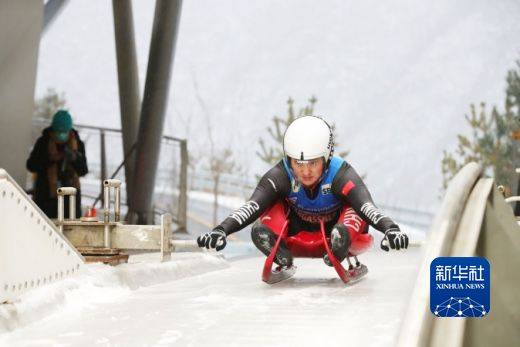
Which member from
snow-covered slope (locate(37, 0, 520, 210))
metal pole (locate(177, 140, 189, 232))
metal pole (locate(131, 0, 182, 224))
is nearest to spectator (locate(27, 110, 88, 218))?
metal pole (locate(131, 0, 182, 224))

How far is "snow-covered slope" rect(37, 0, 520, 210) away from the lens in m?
99.5

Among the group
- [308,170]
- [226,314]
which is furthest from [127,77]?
[226,314]

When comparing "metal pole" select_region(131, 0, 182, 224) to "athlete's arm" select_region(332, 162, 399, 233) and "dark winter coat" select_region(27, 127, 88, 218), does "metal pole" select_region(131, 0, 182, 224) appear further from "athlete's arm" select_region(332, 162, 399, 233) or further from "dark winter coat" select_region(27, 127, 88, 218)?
"athlete's arm" select_region(332, 162, 399, 233)

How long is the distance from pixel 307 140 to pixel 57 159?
3353 mm

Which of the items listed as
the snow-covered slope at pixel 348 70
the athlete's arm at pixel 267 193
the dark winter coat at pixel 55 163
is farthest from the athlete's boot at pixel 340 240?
the snow-covered slope at pixel 348 70

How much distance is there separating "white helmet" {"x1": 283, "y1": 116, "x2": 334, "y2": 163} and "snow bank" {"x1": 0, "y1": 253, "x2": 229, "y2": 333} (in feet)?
4.73

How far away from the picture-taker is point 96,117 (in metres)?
106

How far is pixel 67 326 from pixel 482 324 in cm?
210

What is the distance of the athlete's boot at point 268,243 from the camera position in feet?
21.5

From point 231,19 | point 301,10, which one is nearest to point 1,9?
point 231,19

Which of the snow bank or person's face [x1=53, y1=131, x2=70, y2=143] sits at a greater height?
person's face [x1=53, y1=131, x2=70, y2=143]

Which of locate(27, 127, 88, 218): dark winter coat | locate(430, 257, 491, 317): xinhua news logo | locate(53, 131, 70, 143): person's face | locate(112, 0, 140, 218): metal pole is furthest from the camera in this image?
locate(112, 0, 140, 218): metal pole

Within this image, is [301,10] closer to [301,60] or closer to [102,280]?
[301,60]

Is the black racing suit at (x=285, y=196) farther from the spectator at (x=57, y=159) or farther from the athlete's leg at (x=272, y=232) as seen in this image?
the spectator at (x=57, y=159)
